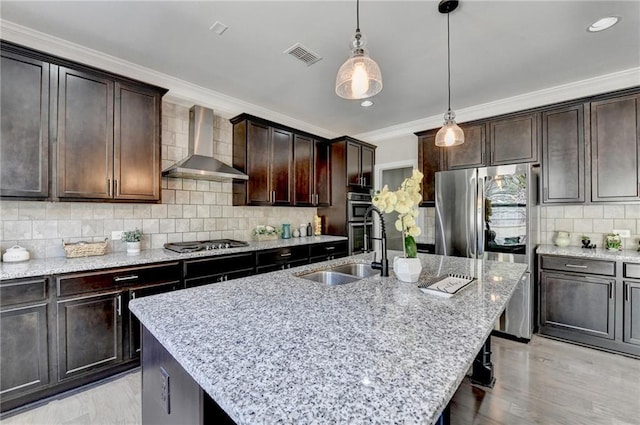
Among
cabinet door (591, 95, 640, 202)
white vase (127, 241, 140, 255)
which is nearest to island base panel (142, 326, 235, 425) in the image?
white vase (127, 241, 140, 255)

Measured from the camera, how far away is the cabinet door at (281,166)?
3.80m

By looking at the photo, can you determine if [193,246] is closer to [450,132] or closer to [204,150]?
[204,150]

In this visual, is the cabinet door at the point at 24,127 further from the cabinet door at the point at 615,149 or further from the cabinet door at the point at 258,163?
the cabinet door at the point at 615,149

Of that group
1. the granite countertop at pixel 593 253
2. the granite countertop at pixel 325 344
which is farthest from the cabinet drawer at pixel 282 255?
the granite countertop at pixel 593 253

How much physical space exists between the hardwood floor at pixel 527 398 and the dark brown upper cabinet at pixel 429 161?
6.84 feet

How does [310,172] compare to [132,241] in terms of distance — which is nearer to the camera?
[132,241]

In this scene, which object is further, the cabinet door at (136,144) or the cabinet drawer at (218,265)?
the cabinet drawer at (218,265)

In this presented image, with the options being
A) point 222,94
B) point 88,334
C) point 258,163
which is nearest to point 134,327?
point 88,334

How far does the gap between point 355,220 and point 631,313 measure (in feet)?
10.1

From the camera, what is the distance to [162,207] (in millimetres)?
3107

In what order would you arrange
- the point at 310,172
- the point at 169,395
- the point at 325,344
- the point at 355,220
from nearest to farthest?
1. the point at 325,344
2. the point at 169,395
3. the point at 310,172
4. the point at 355,220

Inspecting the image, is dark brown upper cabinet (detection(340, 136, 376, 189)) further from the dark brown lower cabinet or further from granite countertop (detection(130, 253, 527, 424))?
the dark brown lower cabinet

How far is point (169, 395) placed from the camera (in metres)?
1.08

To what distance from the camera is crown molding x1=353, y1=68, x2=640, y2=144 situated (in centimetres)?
292
